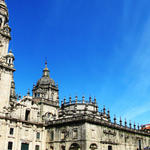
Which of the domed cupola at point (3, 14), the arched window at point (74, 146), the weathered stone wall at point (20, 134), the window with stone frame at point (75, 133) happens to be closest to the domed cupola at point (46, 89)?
the weathered stone wall at point (20, 134)

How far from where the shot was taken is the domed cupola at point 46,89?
192 feet

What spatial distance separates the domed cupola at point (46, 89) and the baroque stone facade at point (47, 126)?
2.04ft

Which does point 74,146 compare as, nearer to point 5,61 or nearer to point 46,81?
point 46,81

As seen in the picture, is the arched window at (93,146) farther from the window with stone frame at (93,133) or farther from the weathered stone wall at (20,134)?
the weathered stone wall at (20,134)

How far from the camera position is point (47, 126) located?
5006 centimetres

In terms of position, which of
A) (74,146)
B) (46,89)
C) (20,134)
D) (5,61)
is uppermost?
(5,61)

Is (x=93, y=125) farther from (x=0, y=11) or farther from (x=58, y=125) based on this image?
(x=0, y=11)

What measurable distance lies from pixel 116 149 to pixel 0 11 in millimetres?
40624

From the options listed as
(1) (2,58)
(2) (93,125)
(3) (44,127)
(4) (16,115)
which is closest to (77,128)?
(2) (93,125)

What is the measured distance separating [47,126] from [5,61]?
664 inches

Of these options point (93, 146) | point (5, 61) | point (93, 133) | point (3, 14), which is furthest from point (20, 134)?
point (3, 14)

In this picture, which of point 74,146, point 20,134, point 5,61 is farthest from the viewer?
point 5,61

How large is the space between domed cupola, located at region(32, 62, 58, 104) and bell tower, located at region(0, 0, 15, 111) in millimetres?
10324

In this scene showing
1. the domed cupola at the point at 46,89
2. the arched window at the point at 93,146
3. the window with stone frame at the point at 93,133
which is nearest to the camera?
the arched window at the point at 93,146
